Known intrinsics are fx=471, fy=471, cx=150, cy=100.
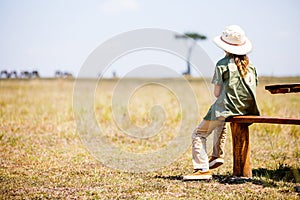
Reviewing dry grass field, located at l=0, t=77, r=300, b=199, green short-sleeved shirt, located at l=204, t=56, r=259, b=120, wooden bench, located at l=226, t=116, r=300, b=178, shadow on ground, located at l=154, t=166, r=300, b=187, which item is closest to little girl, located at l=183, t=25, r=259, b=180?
green short-sleeved shirt, located at l=204, t=56, r=259, b=120

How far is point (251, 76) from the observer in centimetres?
552

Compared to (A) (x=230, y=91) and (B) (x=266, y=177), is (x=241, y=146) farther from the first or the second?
(A) (x=230, y=91)

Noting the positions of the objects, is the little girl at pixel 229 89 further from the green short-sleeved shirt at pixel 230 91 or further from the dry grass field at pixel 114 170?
the dry grass field at pixel 114 170

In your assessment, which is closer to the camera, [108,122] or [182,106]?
[108,122]

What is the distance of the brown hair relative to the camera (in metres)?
5.43

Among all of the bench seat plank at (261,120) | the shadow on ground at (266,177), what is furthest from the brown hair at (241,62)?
the shadow on ground at (266,177)

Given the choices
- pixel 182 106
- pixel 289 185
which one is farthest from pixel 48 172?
pixel 182 106

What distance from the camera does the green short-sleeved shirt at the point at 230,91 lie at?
17.7 feet

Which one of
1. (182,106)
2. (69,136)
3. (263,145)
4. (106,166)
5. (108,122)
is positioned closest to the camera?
(106,166)

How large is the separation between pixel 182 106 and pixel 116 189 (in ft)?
32.9

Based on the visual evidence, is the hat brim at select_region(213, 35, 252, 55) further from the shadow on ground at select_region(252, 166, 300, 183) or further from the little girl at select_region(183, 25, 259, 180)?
the shadow on ground at select_region(252, 166, 300, 183)

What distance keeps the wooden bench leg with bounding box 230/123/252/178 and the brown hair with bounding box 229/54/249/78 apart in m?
0.64

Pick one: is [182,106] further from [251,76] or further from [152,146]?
[251,76]

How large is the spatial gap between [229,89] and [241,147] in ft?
2.49
